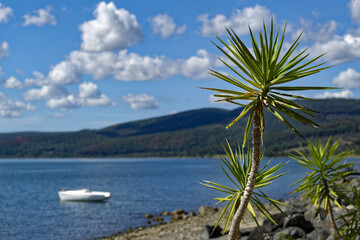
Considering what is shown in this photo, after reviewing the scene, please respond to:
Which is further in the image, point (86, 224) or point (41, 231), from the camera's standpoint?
point (86, 224)

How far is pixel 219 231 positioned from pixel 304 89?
12.4 metres

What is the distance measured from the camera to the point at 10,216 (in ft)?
157

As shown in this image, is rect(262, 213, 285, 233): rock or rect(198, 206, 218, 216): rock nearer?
rect(262, 213, 285, 233): rock

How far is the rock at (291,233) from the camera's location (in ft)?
49.4

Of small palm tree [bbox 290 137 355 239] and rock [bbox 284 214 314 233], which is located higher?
small palm tree [bbox 290 137 355 239]

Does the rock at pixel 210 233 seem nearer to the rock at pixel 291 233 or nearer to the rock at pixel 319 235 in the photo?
the rock at pixel 291 233

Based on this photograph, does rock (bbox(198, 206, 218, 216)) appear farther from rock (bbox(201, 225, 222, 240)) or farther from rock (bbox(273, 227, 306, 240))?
rock (bbox(273, 227, 306, 240))

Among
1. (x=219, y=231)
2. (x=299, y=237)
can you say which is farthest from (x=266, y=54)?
(x=219, y=231)

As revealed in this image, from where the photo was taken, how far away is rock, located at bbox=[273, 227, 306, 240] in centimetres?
1506

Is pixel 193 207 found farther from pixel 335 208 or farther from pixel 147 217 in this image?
pixel 335 208

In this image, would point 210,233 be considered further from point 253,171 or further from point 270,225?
point 253,171

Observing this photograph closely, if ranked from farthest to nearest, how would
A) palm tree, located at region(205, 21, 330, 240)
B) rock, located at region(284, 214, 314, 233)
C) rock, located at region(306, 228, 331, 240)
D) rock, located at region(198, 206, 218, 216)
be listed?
1. rock, located at region(198, 206, 218, 216)
2. rock, located at region(284, 214, 314, 233)
3. rock, located at region(306, 228, 331, 240)
4. palm tree, located at region(205, 21, 330, 240)

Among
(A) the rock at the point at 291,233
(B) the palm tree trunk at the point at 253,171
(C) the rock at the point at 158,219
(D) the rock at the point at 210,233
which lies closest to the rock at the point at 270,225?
(A) the rock at the point at 291,233

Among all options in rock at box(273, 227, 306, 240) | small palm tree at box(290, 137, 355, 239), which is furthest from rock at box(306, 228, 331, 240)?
small palm tree at box(290, 137, 355, 239)
